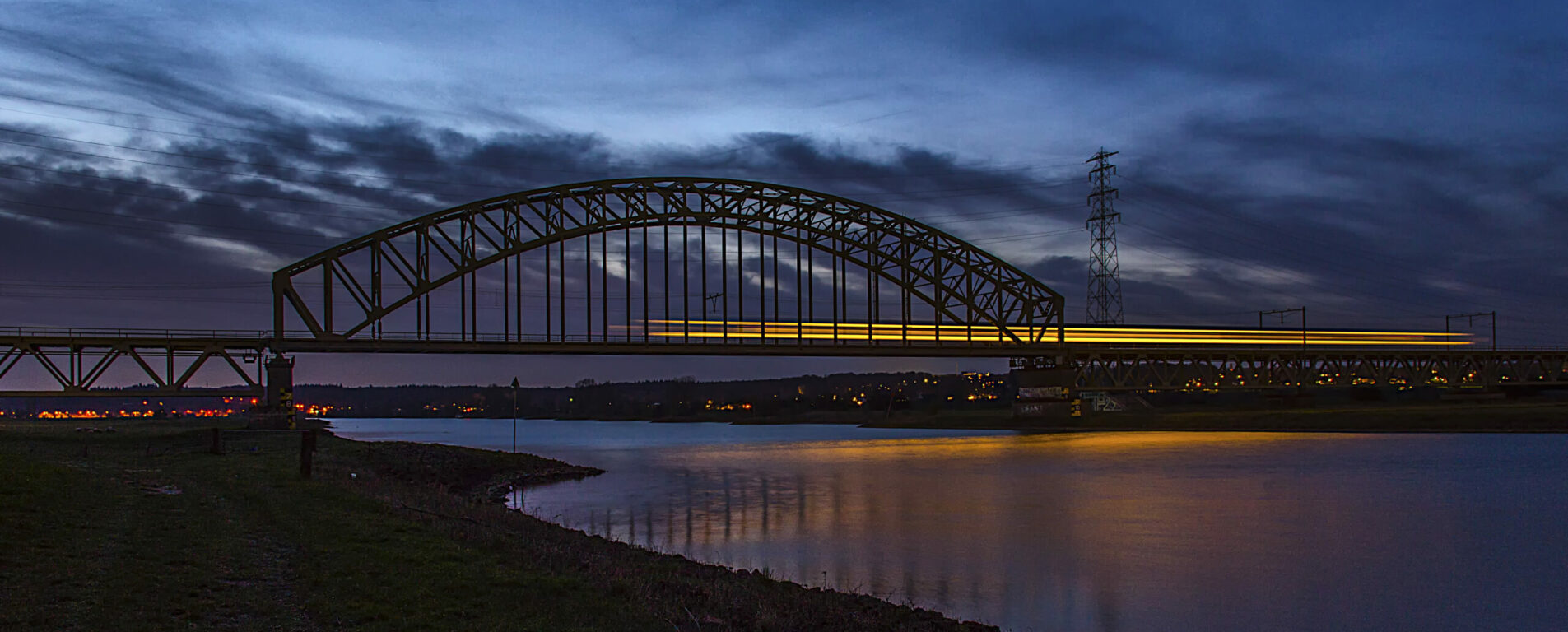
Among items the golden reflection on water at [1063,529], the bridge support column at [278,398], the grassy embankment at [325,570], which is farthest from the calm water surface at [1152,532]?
the bridge support column at [278,398]

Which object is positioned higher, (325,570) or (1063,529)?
(325,570)

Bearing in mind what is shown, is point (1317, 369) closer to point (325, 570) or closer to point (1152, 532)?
point (1152, 532)

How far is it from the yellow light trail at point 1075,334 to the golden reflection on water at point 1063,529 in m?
33.0

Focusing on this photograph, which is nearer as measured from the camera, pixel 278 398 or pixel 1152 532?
pixel 1152 532

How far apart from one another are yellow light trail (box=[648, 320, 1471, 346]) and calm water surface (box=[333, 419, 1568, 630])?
32.3m

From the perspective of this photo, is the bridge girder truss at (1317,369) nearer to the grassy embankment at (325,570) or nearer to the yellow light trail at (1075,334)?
the yellow light trail at (1075,334)

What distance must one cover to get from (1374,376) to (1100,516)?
10535 cm

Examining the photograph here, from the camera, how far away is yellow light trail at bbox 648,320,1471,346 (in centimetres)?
9825

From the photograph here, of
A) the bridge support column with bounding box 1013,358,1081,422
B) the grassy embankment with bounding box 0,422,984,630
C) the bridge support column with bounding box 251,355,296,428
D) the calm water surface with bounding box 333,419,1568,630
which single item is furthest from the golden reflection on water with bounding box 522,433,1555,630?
the bridge support column with bounding box 1013,358,1081,422

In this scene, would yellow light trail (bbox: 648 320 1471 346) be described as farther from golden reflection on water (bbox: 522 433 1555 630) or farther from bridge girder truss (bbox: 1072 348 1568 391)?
golden reflection on water (bbox: 522 433 1555 630)

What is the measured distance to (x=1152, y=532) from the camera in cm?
3219

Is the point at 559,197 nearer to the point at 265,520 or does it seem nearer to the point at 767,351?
the point at 767,351

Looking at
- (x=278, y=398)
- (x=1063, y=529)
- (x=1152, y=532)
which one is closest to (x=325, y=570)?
(x=1063, y=529)

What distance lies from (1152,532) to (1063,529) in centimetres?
269
